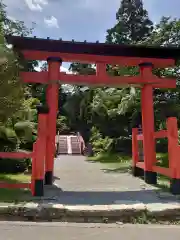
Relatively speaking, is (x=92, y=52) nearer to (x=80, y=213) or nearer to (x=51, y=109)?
(x=51, y=109)

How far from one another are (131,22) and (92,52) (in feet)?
112

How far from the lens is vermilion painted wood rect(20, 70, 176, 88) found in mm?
9119

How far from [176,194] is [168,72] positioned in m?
8.46

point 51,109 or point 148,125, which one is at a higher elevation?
point 51,109

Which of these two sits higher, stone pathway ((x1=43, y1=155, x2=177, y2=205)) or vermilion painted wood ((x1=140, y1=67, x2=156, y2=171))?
vermilion painted wood ((x1=140, y1=67, x2=156, y2=171))

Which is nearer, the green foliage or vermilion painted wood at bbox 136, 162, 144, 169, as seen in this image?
vermilion painted wood at bbox 136, 162, 144, 169

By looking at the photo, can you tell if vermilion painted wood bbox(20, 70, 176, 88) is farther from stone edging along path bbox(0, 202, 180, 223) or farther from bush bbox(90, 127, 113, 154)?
bush bbox(90, 127, 113, 154)

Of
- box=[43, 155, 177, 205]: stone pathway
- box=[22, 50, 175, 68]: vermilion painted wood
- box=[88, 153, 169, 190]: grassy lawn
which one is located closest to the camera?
box=[43, 155, 177, 205]: stone pathway

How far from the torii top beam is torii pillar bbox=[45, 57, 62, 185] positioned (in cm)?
34

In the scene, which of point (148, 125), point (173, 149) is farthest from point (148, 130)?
point (173, 149)

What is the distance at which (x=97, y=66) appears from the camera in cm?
965

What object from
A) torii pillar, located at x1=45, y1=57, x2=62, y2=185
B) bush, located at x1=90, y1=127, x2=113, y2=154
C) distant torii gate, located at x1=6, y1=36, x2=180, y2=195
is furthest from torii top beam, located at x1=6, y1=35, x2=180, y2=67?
bush, located at x1=90, y1=127, x2=113, y2=154

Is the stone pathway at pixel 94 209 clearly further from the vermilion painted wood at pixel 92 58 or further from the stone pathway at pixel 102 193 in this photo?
the vermilion painted wood at pixel 92 58

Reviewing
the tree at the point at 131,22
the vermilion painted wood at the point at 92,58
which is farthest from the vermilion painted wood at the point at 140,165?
the tree at the point at 131,22
